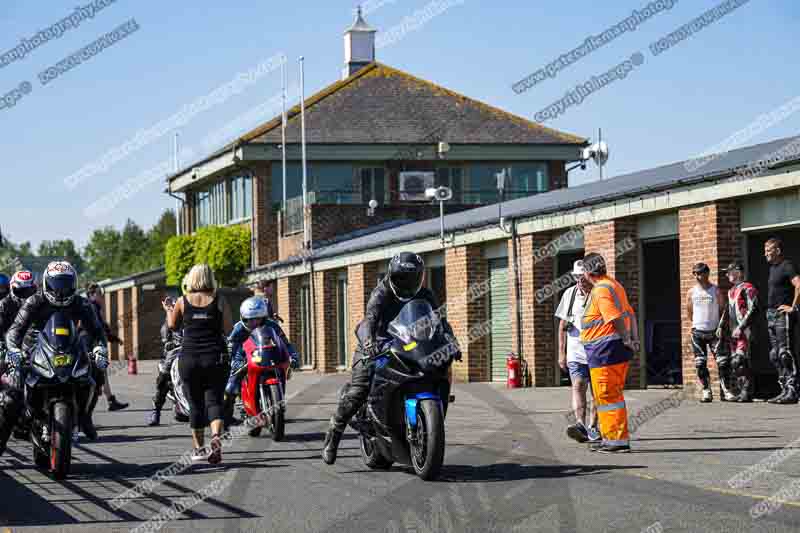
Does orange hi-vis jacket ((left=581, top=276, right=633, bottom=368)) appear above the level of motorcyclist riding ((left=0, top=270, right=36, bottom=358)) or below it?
below

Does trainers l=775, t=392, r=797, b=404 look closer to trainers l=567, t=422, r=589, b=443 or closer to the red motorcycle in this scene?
trainers l=567, t=422, r=589, b=443

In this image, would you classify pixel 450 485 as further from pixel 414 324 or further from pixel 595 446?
pixel 595 446

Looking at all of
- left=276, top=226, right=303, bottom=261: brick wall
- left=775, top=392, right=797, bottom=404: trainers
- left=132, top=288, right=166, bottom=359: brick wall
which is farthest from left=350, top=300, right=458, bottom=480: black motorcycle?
left=132, top=288, right=166, bottom=359: brick wall

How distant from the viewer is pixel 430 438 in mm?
10242

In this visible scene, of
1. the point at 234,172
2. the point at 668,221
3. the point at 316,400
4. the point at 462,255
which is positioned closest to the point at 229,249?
the point at 234,172

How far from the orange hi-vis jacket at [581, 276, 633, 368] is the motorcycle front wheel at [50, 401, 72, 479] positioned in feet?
15.2

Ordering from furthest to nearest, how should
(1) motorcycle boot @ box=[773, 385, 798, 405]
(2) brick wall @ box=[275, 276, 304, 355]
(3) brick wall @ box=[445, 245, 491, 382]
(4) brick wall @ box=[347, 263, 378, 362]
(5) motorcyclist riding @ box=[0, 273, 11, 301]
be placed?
(2) brick wall @ box=[275, 276, 304, 355]
(4) brick wall @ box=[347, 263, 378, 362]
(3) brick wall @ box=[445, 245, 491, 382]
(1) motorcycle boot @ box=[773, 385, 798, 405]
(5) motorcyclist riding @ box=[0, 273, 11, 301]

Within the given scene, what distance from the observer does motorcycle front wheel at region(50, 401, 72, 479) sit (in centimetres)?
1102

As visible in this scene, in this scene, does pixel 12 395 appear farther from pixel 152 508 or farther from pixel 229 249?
pixel 229 249

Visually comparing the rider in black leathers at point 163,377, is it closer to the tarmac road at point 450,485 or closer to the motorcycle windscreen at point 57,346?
the tarmac road at point 450,485

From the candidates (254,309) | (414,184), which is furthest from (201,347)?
(414,184)

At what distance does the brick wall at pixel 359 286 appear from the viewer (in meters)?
33.3

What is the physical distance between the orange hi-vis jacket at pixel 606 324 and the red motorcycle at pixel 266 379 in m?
3.61

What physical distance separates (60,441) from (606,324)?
4874 millimetres
